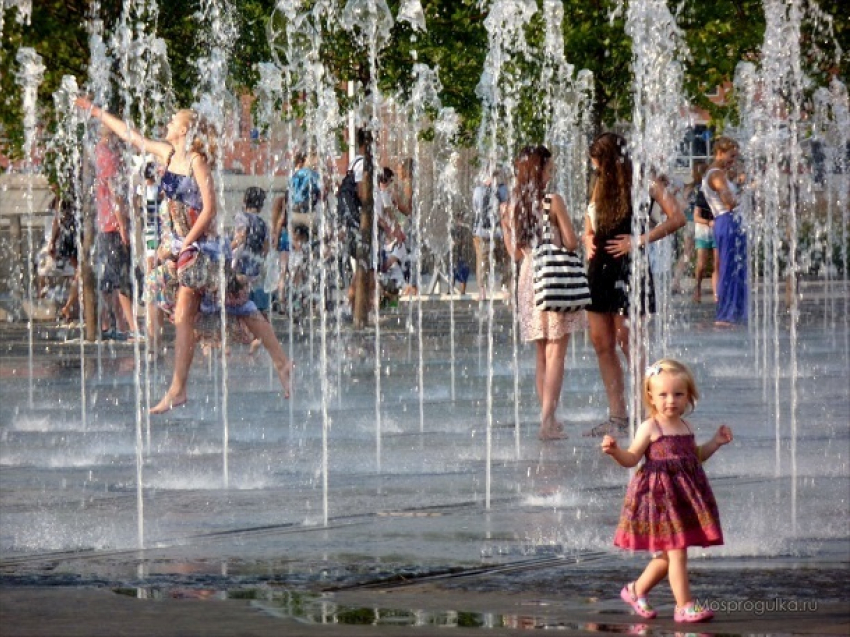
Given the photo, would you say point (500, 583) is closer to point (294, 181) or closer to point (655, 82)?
point (294, 181)

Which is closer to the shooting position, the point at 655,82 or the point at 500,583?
the point at 500,583

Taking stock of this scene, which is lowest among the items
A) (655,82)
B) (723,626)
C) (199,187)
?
(723,626)

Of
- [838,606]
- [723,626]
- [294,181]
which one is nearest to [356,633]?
[723,626]

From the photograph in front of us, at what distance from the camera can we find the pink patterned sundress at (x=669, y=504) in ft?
21.9

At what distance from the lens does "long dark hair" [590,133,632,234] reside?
11570 millimetres

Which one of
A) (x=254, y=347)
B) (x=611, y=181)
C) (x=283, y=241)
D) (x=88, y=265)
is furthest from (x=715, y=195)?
(x=611, y=181)

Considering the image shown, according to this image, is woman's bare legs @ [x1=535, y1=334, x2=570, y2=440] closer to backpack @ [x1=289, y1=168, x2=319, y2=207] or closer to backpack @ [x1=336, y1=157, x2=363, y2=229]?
backpack @ [x1=289, y1=168, x2=319, y2=207]

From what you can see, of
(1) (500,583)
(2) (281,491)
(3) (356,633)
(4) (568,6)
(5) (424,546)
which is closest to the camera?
(3) (356,633)

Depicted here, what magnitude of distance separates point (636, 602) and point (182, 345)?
6.78 m

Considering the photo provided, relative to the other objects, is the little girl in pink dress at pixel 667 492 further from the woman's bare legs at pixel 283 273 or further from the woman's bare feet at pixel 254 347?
the woman's bare legs at pixel 283 273

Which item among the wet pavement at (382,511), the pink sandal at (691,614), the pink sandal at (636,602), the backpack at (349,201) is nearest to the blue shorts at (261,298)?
the backpack at (349,201)

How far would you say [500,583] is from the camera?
721 centimetres

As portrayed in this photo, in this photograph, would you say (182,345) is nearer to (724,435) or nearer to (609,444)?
(724,435)

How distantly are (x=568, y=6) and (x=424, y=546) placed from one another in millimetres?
21758
